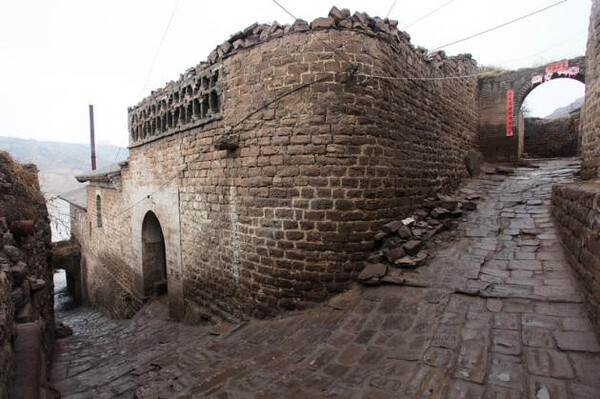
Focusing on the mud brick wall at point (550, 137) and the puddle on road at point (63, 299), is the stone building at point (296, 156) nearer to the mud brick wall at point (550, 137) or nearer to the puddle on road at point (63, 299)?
the mud brick wall at point (550, 137)

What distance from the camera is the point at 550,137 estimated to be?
13.7m

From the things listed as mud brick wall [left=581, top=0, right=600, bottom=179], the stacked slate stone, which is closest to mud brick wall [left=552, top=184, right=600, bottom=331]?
mud brick wall [left=581, top=0, right=600, bottom=179]

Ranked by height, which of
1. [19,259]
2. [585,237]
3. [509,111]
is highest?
[509,111]

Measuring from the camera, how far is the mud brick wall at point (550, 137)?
43.3 feet

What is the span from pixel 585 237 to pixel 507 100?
30.5 ft

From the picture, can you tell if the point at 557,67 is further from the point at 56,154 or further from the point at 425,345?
the point at 56,154

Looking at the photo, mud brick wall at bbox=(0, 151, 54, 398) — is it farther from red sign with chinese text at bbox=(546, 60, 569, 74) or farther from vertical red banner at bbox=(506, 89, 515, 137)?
red sign with chinese text at bbox=(546, 60, 569, 74)

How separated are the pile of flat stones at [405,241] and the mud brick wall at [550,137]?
429 inches

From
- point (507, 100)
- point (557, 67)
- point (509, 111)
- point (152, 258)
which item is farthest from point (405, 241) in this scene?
point (557, 67)

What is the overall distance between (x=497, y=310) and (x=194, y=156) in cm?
568

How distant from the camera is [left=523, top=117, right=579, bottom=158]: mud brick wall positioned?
1321cm

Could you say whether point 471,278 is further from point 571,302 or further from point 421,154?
point 421,154

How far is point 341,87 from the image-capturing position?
182 inches

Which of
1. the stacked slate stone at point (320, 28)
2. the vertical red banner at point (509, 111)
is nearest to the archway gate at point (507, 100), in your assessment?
the vertical red banner at point (509, 111)
